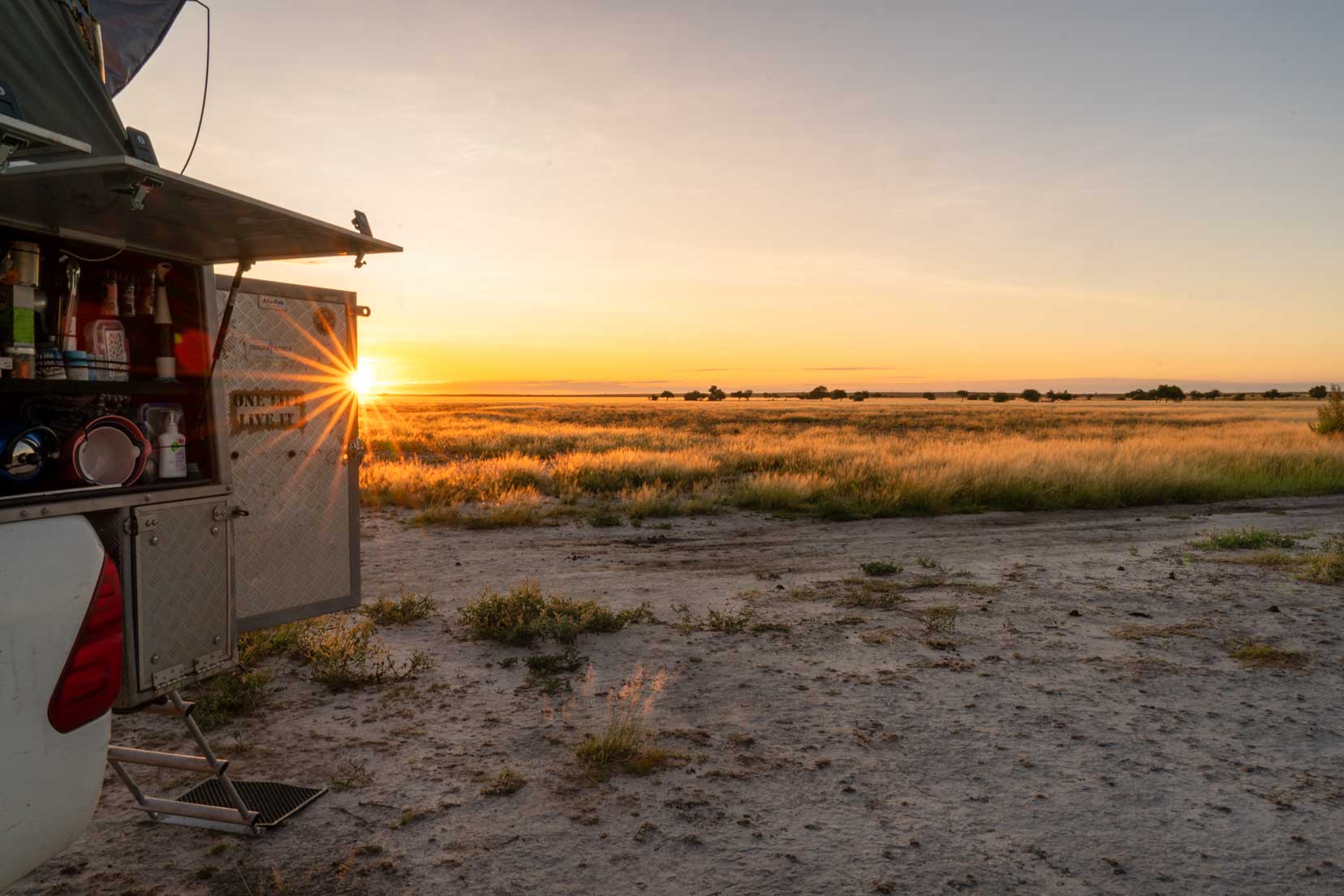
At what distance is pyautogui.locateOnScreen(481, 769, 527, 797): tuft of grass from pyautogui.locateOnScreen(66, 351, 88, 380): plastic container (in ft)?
9.43

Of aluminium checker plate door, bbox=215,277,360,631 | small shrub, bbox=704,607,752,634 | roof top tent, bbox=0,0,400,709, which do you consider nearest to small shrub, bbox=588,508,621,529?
small shrub, bbox=704,607,752,634

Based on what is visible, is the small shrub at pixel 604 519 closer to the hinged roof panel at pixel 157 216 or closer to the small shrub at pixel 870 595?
the small shrub at pixel 870 595

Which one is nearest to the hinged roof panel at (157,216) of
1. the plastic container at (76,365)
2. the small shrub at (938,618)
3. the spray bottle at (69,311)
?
the spray bottle at (69,311)

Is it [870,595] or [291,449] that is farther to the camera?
[870,595]

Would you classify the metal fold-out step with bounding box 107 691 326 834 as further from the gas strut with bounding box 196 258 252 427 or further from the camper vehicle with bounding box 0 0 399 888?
the gas strut with bounding box 196 258 252 427

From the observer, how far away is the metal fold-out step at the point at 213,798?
3900 millimetres

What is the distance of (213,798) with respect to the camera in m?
4.31

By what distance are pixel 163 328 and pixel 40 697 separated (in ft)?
9.23

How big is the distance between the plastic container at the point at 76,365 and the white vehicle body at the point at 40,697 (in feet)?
5.81

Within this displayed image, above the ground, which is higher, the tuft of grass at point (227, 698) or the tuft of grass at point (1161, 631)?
the tuft of grass at point (1161, 631)

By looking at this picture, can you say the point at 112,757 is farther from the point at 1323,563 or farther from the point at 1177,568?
the point at 1323,563

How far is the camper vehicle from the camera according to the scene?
2.30m

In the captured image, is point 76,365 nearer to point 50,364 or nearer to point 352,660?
point 50,364

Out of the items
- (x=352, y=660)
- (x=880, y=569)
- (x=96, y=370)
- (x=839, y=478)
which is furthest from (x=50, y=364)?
(x=839, y=478)
